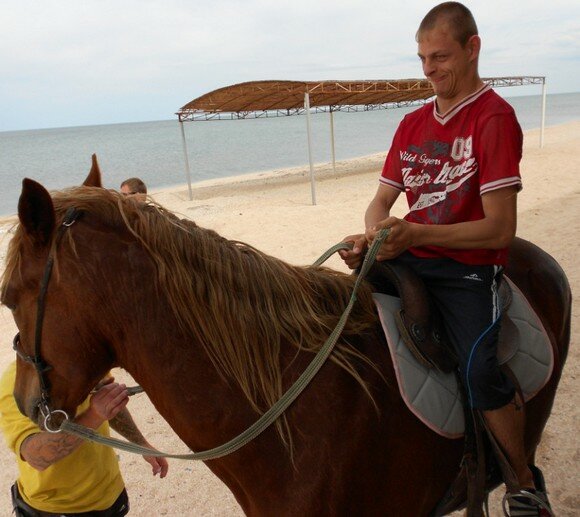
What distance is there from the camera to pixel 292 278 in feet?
5.28

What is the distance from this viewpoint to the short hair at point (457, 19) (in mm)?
1697

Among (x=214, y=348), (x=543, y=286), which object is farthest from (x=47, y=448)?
(x=543, y=286)

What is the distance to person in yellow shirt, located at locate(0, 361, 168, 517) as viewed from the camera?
70.5 inches

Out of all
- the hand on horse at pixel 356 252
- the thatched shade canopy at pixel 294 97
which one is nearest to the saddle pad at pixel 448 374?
the hand on horse at pixel 356 252

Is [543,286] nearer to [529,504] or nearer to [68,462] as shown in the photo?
[529,504]

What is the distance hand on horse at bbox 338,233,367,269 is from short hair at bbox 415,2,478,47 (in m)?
0.79

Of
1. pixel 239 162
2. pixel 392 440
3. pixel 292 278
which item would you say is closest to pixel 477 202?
pixel 292 278

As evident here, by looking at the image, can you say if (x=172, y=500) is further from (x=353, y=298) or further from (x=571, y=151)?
(x=571, y=151)

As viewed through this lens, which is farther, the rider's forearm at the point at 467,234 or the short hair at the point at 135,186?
the short hair at the point at 135,186

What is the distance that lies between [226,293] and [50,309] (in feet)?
1.67

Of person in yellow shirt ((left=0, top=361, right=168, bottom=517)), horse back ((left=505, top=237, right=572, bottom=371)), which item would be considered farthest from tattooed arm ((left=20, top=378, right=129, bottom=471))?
horse back ((left=505, top=237, right=572, bottom=371))

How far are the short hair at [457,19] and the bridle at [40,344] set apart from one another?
141 centimetres

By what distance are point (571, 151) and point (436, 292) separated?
21724mm

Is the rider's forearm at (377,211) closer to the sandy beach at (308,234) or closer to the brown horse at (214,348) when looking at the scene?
the brown horse at (214,348)
